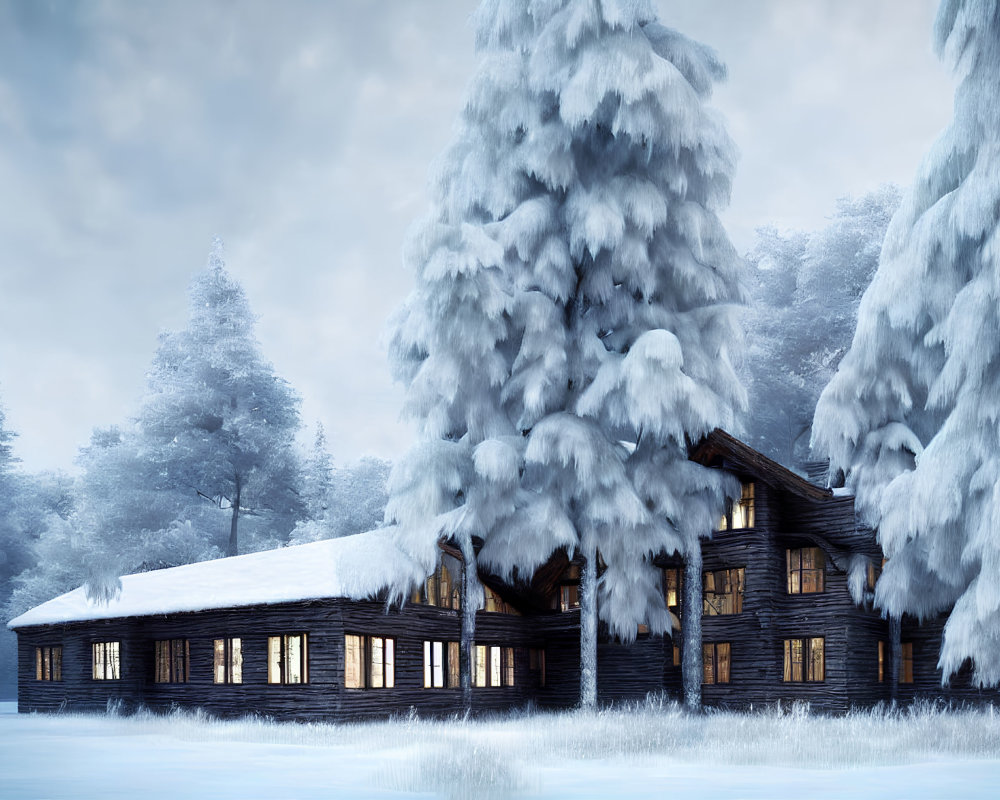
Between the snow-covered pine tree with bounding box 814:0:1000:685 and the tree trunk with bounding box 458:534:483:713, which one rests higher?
the snow-covered pine tree with bounding box 814:0:1000:685

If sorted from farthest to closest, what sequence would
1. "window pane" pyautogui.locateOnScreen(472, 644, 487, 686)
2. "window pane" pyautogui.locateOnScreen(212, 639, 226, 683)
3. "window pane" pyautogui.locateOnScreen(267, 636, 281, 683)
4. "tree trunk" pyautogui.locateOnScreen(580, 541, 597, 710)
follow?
"window pane" pyautogui.locateOnScreen(472, 644, 487, 686) → "window pane" pyautogui.locateOnScreen(212, 639, 226, 683) → "window pane" pyautogui.locateOnScreen(267, 636, 281, 683) → "tree trunk" pyautogui.locateOnScreen(580, 541, 597, 710)

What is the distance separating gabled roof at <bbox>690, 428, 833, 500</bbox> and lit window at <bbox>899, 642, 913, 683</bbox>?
16.6 ft

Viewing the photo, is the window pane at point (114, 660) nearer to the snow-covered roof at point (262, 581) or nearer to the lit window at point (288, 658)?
the snow-covered roof at point (262, 581)

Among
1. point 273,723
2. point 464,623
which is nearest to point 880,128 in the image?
point 464,623

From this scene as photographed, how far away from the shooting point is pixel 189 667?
1164 inches

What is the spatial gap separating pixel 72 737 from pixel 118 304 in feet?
199

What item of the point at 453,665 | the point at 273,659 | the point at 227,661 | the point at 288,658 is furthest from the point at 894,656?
the point at 227,661

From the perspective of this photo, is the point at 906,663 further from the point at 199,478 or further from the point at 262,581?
the point at 199,478

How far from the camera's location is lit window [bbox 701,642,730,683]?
3095 cm

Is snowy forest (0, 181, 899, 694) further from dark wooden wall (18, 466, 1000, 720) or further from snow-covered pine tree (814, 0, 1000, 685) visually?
snow-covered pine tree (814, 0, 1000, 685)

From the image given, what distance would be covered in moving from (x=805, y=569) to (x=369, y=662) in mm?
11670

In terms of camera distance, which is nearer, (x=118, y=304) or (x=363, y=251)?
(x=118, y=304)

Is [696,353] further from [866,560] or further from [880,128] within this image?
[880,128]

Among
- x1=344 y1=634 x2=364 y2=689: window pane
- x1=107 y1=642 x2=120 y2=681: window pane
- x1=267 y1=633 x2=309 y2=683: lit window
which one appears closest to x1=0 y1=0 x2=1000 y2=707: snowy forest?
x1=344 y1=634 x2=364 y2=689: window pane
